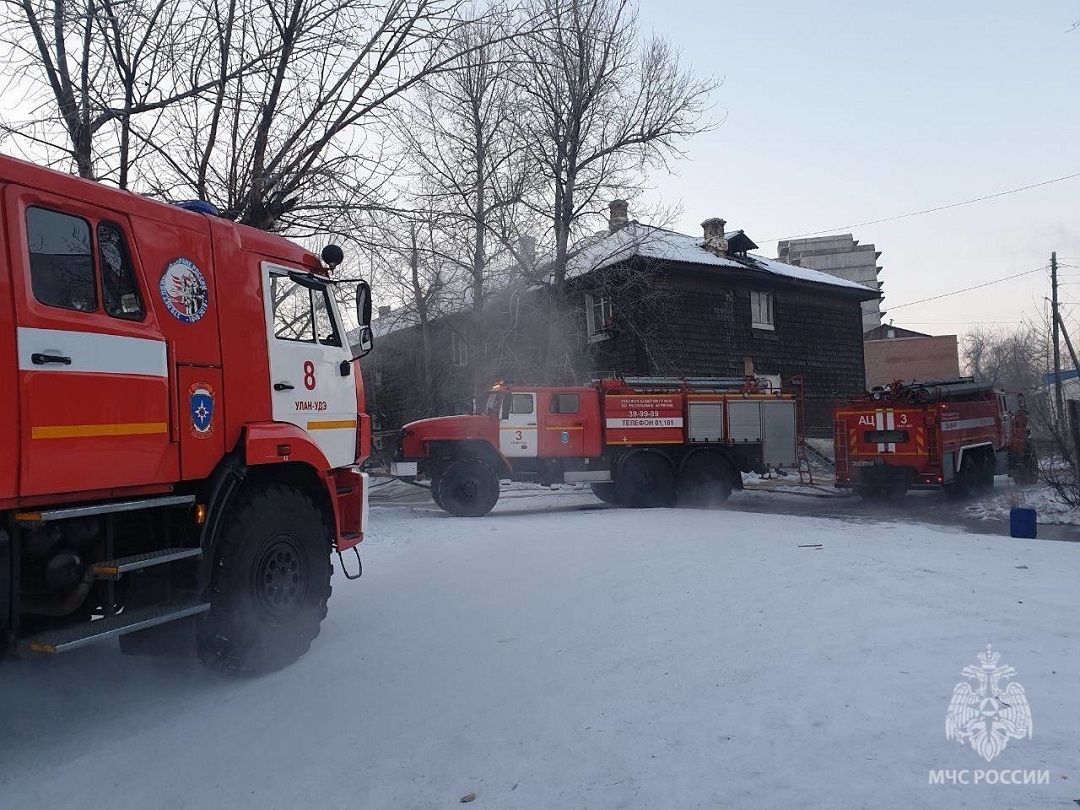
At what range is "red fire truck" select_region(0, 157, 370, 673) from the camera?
142 inches

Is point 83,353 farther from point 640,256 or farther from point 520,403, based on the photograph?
point 640,256

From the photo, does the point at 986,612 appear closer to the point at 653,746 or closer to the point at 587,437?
the point at 653,746

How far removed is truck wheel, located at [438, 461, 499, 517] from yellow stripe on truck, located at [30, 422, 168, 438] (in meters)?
8.85

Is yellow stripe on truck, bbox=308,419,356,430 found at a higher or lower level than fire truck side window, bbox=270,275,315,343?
lower

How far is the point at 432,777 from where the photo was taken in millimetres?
3381

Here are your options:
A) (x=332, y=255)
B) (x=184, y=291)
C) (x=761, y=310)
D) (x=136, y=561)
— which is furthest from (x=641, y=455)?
(x=761, y=310)

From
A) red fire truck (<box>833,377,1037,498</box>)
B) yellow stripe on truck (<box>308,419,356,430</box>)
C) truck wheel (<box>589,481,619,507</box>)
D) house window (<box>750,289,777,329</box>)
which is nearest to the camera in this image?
yellow stripe on truck (<box>308,419,356,430</box>)

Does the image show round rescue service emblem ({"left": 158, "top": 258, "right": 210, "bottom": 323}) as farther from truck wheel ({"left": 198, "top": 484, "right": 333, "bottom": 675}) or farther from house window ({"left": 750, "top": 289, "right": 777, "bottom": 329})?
house window ({"left": 750, "top": 289, "right": 777, "bottom": 329})

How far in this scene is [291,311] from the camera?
5637mm

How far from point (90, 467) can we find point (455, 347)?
71.4 feet

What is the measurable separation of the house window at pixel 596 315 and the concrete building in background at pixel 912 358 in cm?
3710

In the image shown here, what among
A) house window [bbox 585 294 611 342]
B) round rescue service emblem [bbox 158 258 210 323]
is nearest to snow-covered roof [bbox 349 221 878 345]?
house window [bbox 585 294 611 342]

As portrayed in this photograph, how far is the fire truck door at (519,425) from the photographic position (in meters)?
14.0

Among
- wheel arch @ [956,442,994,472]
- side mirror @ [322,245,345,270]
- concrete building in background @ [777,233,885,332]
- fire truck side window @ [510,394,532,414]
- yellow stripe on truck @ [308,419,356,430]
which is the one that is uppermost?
concrete building in background @ [777,233,885,332]
